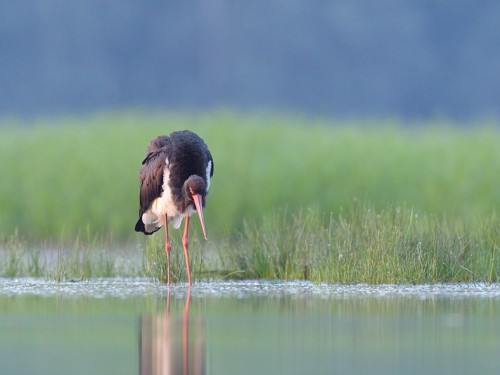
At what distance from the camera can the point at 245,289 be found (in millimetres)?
9008

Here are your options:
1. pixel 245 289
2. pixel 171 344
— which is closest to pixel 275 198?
pixel 245 289

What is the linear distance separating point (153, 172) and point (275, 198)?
20.0 feet

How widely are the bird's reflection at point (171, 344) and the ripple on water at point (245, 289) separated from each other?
3.06ft

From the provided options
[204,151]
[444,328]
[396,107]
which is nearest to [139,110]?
[204,151]

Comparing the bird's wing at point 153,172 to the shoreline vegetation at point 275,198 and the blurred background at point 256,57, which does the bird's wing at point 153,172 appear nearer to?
the shoreline vegetation at point 275,198

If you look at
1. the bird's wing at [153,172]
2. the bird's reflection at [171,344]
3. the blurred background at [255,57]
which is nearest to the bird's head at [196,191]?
the bird's wing at [153,172]

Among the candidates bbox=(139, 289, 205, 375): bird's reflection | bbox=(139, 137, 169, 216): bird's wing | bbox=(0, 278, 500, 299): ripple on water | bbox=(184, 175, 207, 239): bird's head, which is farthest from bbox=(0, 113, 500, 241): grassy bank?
bbox=(139, 289, 205, 375): bird's reflection

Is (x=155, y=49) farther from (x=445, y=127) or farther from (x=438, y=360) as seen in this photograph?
(x=438, y=360)

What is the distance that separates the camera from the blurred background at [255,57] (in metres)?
40.2

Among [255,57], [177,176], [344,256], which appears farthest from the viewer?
[255,57]

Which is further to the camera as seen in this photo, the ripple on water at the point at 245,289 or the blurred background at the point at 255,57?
the blurred background at the point at 255,57

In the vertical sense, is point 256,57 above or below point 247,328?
above

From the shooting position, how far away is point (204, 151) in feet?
33.5

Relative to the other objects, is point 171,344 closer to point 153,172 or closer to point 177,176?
point 177,176
